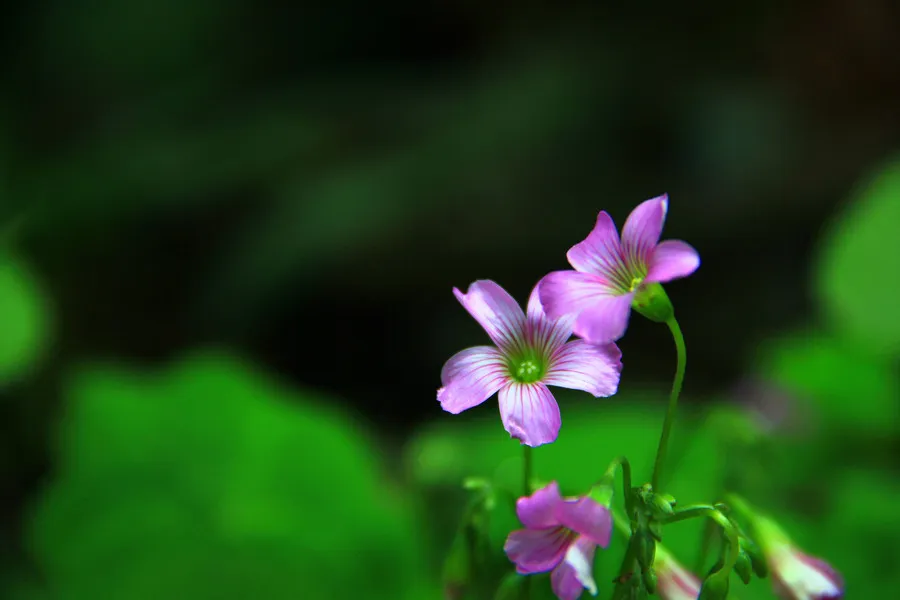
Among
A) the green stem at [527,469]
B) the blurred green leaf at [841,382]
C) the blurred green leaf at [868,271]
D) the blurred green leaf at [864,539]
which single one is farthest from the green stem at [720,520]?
the blurred green leaf at [841,382]

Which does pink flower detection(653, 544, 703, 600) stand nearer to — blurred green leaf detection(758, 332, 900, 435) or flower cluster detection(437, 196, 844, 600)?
flower cluster detection(437, 196, 844, 600)

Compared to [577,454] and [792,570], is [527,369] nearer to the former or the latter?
[792,570]

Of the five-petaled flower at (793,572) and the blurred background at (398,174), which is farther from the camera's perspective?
the blurred background at (398,174)

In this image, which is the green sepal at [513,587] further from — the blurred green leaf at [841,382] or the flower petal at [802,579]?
the blurred green leaf at [841,382]

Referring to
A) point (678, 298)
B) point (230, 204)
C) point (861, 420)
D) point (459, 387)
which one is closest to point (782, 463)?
point (861, 420)

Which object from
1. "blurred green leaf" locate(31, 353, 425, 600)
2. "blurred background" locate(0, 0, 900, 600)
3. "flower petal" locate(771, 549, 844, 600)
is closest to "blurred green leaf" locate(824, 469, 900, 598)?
"blurred background" locate(0, 0, 900, 600)

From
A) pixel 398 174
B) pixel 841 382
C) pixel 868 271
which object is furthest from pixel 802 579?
pixel 398 174
